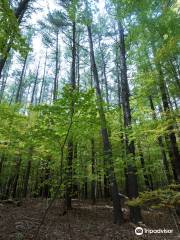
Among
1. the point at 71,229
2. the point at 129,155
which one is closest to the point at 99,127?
the point at 129,155

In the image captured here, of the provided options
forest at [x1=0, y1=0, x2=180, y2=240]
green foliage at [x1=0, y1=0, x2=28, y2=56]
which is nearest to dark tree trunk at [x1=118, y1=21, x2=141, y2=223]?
forest at [x1=0, y1=0, x2=180, y2=240]

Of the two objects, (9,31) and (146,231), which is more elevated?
(9,31)

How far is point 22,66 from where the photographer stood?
68.3ft

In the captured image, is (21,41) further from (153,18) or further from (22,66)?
(22,66)

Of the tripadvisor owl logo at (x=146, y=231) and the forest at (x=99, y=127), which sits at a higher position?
the forest at (x=99, y=127)

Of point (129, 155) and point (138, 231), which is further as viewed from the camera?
point (129, 155)

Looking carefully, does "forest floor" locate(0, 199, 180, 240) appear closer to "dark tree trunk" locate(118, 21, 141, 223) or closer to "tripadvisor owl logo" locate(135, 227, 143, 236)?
"tripadvisor owl logo" locate(135, 227, 143, 236)

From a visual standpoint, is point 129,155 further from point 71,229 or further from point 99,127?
point 71,229

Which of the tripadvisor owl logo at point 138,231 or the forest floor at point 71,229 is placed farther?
the tripadvisor owl logo at point 138,231

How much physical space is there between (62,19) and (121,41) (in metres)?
4.74

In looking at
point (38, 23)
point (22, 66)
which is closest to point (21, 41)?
point (38, 23)

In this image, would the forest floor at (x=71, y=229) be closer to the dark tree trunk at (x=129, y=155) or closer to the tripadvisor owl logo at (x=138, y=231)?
the tripadvisor owl logo at (x=138, y=231)

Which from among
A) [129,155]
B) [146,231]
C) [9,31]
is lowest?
[146,231]

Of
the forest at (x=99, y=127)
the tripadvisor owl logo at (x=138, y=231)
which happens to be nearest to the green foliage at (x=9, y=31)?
the forest at (x=99, y=127)
